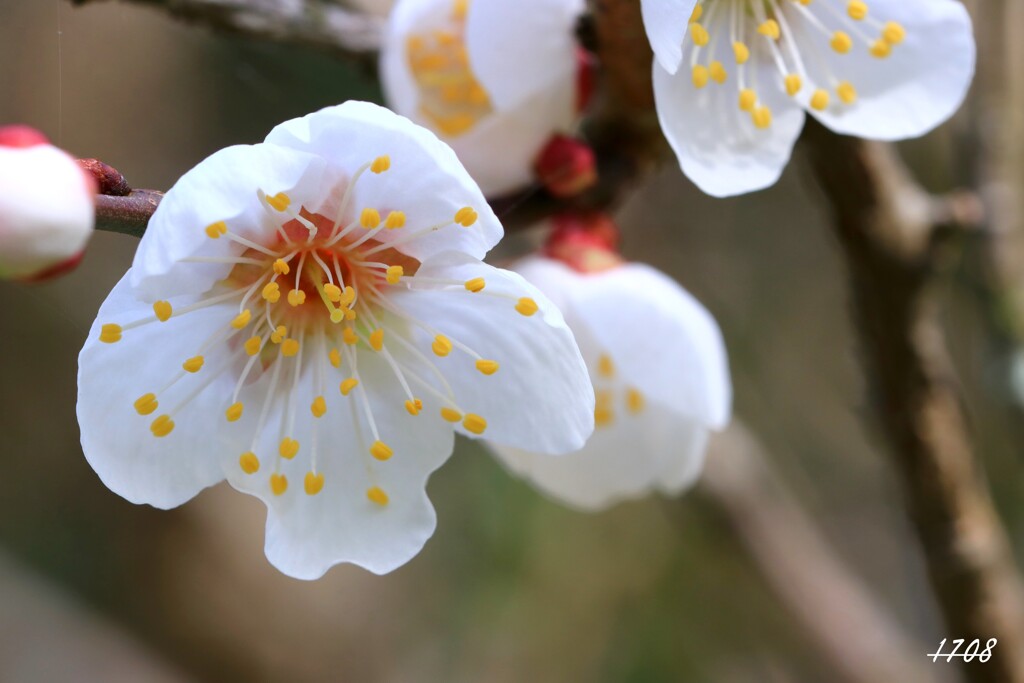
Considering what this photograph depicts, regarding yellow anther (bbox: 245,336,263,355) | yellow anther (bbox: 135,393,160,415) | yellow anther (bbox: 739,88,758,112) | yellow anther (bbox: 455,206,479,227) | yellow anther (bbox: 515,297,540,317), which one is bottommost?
yellow anther (bbox: 135,393,160,415)

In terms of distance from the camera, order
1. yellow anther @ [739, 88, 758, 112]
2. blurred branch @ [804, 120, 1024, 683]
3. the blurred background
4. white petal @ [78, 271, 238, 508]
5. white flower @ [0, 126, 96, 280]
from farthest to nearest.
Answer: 1. the blurred background
2. blurred branch @ [804, 120, 1024, 683]
3. yellow anther @ [739, 88, 758, 112]
4. white petal @ [78, 271, 238, 508]
5. white flower @ [0, 126, 96, 280]

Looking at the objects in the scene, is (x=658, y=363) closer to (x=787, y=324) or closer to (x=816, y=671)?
(x=816, y=671)

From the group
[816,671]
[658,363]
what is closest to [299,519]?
[658,363]

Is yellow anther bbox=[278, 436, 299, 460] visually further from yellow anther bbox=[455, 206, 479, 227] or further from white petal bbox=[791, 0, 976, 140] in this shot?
white petal bbox=[791, 0, 976, 140]

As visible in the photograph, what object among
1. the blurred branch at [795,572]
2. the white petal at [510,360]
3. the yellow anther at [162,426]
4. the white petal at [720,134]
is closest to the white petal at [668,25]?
the white petal at [720,134]

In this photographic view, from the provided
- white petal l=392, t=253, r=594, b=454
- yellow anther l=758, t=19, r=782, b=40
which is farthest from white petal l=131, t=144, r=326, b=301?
yellow anther l=758, t=19, r=782, b=40

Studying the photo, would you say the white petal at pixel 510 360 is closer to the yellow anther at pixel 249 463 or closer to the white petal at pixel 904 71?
the yellow anther at pixel 249 463

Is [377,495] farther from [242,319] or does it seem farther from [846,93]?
[846,93]
